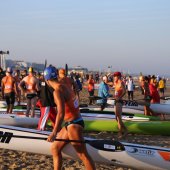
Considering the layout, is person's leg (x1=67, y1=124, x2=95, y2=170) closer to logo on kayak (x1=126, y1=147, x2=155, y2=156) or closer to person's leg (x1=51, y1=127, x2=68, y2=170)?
person's leg (x1=51, y1=127, x2=68, y2=170)

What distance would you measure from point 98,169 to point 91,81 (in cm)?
1370

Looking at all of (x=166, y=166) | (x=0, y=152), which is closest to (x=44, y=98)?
(x=0, y=152)

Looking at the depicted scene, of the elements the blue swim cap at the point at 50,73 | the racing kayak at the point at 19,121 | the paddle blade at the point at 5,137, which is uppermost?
the blue swim cap at the point at 50,73

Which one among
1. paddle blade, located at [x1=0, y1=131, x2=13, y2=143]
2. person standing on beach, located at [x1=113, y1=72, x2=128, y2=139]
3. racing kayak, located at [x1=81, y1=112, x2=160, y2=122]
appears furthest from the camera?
racing kayak, located at [x1=81, y1=112, x2=160, y2=122]

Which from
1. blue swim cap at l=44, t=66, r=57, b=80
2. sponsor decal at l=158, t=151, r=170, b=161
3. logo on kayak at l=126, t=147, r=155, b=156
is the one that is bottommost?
sponsor decal at l=158, t=151, r=170, b=161

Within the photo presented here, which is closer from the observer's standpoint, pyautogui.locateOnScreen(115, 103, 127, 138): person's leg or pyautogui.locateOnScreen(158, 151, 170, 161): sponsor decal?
pyautogui.locateOnScreen(158, 151, 170, 161): sponsor decal

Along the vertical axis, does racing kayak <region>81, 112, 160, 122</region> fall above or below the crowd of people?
below

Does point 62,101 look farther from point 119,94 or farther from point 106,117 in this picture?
point 106,117

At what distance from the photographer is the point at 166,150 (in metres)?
6.15

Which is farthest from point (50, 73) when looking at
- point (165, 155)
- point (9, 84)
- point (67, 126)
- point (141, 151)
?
point (9, 84)

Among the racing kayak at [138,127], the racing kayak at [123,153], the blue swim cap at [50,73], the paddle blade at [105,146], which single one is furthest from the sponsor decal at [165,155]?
the racing kayak at [138,127]

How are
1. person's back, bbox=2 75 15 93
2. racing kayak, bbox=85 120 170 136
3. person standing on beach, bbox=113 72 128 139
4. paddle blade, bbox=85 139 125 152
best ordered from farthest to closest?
1. person's back, bbox=2 75 15 93
2. racing kayak, bbox=85 120 170 136
3. person standing on beach, bbox=113 72 128 139
4. paddle blade, bbox=85 139 125 152

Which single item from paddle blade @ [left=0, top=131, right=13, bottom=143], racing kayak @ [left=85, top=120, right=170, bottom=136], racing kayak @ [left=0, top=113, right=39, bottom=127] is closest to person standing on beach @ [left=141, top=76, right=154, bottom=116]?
racing kayak @ [left=85, top=120, right=170, bottom=136]

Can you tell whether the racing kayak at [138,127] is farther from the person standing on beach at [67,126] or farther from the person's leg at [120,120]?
the person standing on beach at [67,126]
